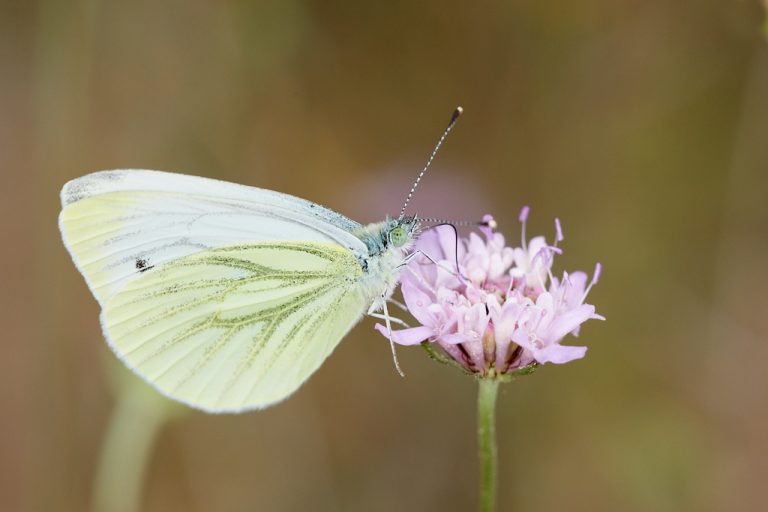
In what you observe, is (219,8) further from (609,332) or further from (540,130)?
(609,332)

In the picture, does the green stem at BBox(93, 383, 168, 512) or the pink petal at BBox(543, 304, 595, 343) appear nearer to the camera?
the pink petal at BBox(543, 304, 595, 343)

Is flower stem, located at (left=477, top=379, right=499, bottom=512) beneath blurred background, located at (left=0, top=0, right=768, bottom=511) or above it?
beneath

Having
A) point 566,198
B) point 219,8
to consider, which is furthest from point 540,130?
point 219,8

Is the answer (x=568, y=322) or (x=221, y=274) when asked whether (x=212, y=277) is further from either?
(x=568, y=322)

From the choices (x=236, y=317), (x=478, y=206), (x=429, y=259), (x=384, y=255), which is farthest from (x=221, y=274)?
(x=478, y=206)

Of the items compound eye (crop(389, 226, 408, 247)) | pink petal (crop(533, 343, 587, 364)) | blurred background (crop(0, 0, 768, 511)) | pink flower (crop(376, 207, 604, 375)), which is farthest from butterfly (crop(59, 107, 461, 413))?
blurred background (crop(0, 0, 768, 511))

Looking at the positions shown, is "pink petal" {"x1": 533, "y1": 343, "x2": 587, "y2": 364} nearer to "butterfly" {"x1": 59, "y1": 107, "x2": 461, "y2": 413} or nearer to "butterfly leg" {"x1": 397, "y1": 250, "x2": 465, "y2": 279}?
"butterfly leg" {"x1": 397, "y1": 250, "x2": 465, "y2": 279}
